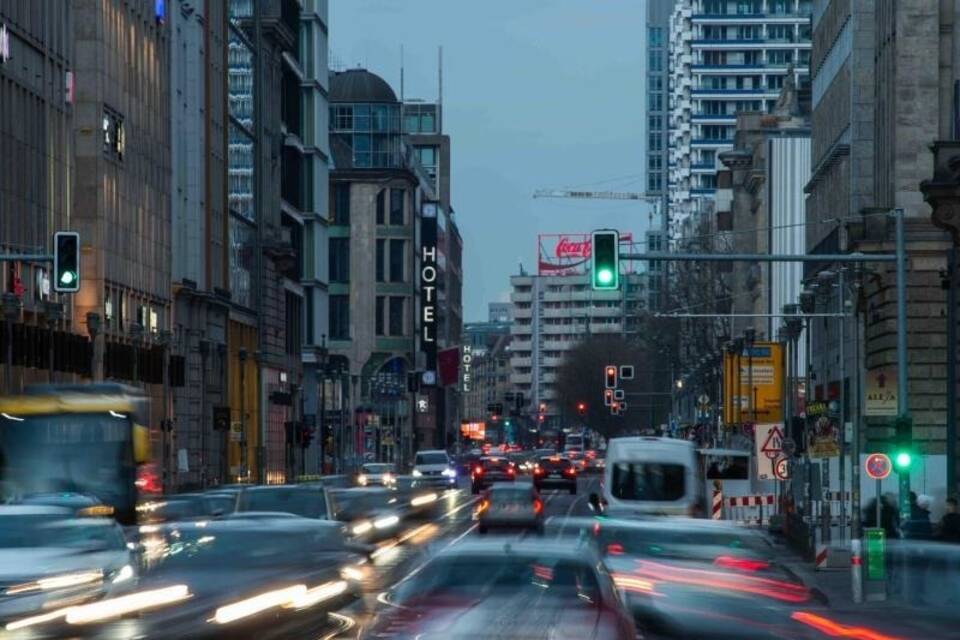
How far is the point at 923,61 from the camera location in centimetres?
6812

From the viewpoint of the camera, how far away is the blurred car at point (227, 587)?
23391 millimetres

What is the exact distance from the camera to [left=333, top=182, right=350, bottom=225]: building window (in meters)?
176

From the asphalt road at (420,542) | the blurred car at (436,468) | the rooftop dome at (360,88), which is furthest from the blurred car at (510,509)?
the rooftop dome at (360,88)

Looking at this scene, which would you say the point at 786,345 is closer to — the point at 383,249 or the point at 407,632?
the point at 407,632

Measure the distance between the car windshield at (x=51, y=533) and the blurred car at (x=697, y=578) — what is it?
588cm

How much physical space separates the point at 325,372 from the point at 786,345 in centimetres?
4137

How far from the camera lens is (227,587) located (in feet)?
78.6

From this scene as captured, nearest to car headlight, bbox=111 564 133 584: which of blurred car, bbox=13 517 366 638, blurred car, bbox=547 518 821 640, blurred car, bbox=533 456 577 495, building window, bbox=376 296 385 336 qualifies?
blurred car, bbox=13 517 366 638

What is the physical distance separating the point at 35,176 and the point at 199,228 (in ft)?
85.3

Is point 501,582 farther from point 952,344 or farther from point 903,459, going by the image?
point 952,344

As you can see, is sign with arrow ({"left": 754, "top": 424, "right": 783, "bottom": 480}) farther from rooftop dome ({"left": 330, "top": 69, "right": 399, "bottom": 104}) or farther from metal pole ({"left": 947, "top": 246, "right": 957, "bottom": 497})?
rooftop dome ({"left": 330, "top": 69, "right": 399, "bottom": 104})

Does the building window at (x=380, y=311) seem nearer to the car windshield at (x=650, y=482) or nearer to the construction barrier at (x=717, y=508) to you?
the construction barrier at (x=717, y=508)

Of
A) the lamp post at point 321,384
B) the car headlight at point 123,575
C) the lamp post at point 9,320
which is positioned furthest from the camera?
the lamp post at point 321,384

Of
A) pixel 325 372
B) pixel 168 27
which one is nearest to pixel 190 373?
pixel 168 27
